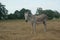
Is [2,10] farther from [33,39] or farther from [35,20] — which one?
[33,39]

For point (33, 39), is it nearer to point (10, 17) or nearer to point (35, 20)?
point (35, 20)

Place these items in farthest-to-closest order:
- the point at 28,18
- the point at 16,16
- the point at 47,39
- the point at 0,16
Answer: the point at 16,16, the point at 0,16, the point at 28,18, the point at 47,39

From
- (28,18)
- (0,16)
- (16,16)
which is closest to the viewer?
(28,18)

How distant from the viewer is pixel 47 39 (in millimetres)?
9430

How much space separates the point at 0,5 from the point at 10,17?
4342 mm

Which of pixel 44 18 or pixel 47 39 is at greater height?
pixel 44 18

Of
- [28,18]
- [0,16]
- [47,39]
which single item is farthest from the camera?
[0,16]

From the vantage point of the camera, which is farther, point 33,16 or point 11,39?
point 33,16

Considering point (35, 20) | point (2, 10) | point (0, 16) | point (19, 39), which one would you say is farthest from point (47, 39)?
point (2, 10)

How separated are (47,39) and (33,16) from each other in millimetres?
4404

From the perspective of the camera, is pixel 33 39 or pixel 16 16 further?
pixel 16 16

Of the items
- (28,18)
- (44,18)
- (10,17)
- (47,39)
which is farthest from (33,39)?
(10,17)

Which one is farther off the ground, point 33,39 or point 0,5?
point 0,5

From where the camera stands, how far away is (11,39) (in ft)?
31.2
